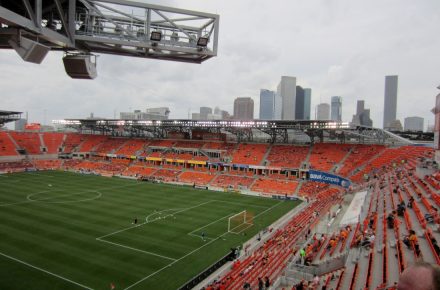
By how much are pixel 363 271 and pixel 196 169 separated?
52.6 metres

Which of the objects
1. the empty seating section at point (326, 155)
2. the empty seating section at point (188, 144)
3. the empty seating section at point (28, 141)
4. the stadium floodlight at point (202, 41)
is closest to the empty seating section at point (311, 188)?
the empty seating section at point (326, 155)

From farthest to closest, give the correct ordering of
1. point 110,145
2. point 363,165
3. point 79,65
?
point 110,145 < point 363,165 < point 79,65

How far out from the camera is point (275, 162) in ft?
200

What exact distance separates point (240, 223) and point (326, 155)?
30.6m

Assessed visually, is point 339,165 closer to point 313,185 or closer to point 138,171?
point 313,185

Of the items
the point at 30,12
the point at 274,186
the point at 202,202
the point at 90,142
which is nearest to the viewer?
the point at 30,12

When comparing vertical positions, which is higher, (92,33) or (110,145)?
(92,33)

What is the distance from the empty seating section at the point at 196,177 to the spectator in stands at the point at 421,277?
58012mm

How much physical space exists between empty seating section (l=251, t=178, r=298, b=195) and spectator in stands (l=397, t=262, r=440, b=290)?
5076cm

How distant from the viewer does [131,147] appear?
80750 mm

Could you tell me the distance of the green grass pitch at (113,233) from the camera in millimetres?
21812

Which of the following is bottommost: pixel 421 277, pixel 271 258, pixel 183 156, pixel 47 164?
pixel 271 258

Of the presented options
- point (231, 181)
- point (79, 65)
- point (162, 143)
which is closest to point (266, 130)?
point (231, 181)

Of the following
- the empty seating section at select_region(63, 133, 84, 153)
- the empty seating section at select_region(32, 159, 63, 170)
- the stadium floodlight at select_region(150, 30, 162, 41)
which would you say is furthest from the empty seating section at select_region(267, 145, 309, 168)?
the empty seating section at select_region(63, 133, 84, 153)
